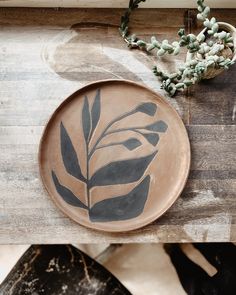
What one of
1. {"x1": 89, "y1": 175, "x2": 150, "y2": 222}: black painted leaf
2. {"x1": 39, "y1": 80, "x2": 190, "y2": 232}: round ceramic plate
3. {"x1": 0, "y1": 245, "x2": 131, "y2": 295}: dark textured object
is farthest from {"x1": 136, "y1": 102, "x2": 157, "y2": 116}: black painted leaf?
{"x1": 0, "y1": 245, "x2": 131, "y2": 295}: dark textured object

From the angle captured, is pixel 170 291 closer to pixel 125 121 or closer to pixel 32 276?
pixel 32 276

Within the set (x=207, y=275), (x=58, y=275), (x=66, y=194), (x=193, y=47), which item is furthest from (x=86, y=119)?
(x=207, y=275)

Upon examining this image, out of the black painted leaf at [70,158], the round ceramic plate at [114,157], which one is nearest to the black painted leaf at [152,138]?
the round ceramic plate at [114,157]

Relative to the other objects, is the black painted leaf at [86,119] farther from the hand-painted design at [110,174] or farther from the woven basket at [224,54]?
the woven basket at [224,54]

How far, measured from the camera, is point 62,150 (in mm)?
1500

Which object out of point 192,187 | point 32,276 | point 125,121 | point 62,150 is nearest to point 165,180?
point 192,187

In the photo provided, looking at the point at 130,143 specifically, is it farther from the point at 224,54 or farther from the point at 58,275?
the point at 58,275

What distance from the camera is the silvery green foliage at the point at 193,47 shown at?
136 cm

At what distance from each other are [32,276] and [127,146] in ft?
1.93

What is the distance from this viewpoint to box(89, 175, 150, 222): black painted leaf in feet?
4.92

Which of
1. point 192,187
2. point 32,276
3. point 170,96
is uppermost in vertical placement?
point 170,96

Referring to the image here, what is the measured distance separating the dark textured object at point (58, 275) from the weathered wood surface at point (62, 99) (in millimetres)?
141

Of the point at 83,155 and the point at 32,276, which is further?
the point at 32,276

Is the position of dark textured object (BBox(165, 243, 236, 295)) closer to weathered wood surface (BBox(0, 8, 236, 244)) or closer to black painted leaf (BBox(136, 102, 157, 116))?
weathered wood surface (BBox(0, 8, 236, 244))
